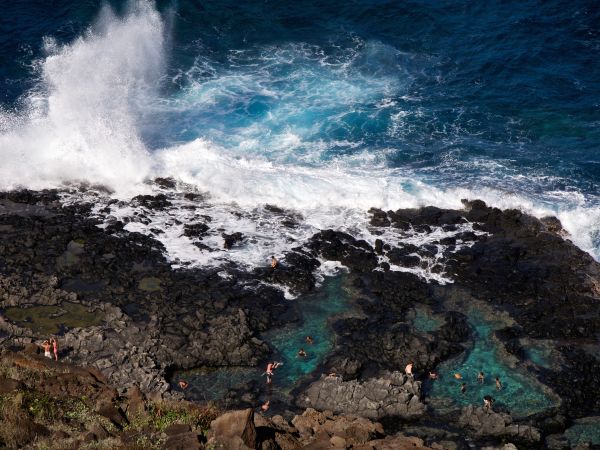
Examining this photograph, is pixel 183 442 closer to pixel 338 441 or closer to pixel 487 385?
pixel 338 441

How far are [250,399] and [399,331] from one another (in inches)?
319

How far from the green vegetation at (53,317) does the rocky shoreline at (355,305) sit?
0.33 ft

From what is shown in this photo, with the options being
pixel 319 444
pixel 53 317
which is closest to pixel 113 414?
pixel 319 444

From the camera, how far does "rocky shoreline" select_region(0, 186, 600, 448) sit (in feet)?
102

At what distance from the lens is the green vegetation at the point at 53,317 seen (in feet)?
113

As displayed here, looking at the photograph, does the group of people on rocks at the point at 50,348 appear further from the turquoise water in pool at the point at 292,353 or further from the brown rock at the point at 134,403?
the brown rock at the point at 134,403

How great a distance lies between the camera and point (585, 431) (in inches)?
1180

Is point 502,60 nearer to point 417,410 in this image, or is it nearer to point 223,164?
point 223,164

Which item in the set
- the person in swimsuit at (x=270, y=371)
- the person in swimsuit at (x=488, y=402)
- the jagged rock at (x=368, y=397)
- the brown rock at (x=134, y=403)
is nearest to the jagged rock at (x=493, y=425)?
the person in swimsuit at (x=488, y=402)

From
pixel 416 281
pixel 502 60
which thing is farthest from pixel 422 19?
pixel 416 281

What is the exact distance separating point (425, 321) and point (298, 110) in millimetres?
24040

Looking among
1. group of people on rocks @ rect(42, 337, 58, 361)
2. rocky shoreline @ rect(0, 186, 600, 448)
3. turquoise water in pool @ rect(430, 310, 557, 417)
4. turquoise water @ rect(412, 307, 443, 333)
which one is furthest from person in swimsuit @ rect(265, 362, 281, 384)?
group of people on rocks @ rect(42, 337, 58, 361)

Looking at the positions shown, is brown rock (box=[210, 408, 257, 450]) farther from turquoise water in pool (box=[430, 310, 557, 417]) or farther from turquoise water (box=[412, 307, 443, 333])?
turquoise water (box=[412, 307, 443, 333])

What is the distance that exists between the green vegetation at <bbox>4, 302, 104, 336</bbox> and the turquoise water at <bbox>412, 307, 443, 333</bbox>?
1554 centimetres
